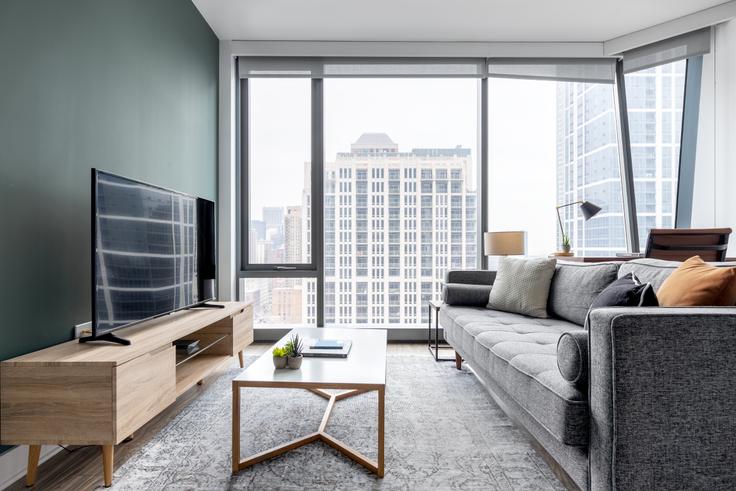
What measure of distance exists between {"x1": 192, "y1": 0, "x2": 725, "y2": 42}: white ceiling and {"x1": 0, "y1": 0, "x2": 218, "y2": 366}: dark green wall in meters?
0.87

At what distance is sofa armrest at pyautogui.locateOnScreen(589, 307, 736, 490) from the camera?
1.19m

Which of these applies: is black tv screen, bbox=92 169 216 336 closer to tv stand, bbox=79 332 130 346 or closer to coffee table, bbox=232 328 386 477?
tv stand, bbox=79 332 130 346

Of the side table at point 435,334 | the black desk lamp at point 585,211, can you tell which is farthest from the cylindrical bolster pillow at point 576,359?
the black desk lamp at point 585,211

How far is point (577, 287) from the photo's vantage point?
2.61m

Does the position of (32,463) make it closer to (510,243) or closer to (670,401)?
(670,401)

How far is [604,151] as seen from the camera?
4.16 metres

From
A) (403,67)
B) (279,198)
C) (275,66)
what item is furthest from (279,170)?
(403,67)

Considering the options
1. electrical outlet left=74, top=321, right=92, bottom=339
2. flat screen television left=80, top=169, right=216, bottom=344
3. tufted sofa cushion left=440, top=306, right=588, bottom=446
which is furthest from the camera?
electrical outlet left=74, top=321, right=92, bottom=339

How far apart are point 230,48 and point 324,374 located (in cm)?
353

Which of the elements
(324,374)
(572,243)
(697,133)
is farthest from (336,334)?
(697,133)

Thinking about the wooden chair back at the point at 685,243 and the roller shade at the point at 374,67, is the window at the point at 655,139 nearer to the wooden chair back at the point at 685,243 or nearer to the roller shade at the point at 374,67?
the wooden chair back at the point at 685,243

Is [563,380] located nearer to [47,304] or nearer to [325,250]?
[47,304]

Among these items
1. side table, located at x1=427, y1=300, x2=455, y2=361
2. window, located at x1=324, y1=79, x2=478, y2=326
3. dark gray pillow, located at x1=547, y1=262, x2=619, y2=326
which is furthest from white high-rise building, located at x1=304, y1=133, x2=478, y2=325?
dark gray pillow, located at x1=547, y1=262, x2=619, y2=326

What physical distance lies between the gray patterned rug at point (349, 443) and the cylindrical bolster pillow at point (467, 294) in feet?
2.34
